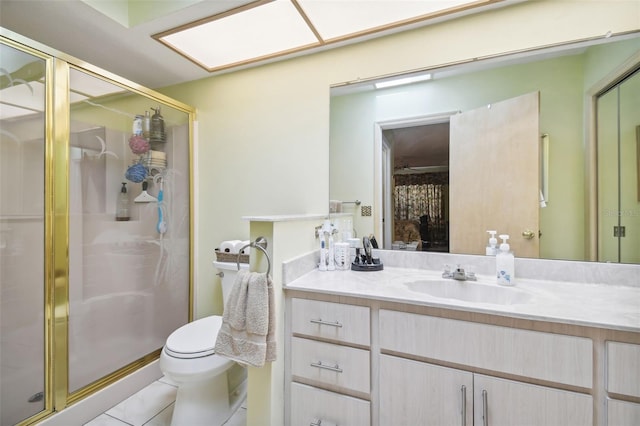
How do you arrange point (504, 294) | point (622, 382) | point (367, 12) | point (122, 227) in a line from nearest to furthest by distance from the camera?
point (622, 382) < point (504, 294) < point (367, 12) < point (122, 227)

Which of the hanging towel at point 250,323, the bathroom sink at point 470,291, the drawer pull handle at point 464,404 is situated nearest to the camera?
the drawer pull handle at point 464,404

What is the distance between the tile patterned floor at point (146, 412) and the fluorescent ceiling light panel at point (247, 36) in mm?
2163

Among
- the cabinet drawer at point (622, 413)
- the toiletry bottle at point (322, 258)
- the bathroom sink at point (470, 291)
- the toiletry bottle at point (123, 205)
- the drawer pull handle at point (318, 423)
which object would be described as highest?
the toiletry bottle at point (123, 205)

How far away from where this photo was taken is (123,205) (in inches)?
70.8

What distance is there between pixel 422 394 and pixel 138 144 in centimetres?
211

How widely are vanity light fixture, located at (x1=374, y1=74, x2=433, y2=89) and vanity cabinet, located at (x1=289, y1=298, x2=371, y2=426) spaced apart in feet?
4.09

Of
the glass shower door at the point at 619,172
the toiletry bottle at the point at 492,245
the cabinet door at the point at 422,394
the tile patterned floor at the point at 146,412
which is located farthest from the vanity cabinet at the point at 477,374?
the tile patterned floor at the point at 146,412

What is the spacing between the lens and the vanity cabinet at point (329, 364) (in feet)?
3.68

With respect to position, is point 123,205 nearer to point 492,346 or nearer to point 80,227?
point 80,227

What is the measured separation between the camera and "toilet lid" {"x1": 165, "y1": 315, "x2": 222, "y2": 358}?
1.37 m

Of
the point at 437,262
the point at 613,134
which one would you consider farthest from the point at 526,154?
the point at 437,262

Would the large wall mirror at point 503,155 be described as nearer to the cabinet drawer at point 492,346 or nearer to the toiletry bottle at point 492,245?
the toiletry bottle at point 492,245

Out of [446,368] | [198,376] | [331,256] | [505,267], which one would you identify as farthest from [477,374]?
[198,376]

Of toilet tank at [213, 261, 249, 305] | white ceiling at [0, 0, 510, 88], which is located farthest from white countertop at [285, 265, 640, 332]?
white ceiling at [0, 0, 510, 88]
